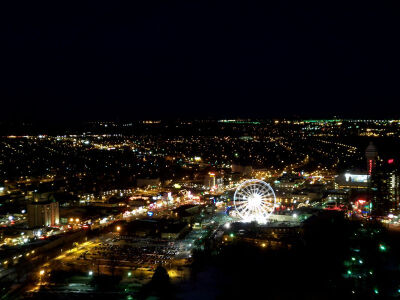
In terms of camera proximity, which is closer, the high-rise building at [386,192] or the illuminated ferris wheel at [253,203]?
the illuminated ferris wheel at [253,203]

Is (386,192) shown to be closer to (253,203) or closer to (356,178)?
(356,178)

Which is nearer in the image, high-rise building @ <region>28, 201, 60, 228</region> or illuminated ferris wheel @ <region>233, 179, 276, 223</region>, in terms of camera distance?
high-rise building @ <region>28, 201, 60, 228</region>

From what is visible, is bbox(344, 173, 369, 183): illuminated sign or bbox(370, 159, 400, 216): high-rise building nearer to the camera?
bbox(370, 159, 400, 216): high-rise building

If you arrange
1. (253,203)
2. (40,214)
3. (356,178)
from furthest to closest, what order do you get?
1. (356,178)
2. (253,203)
3. (40,214)

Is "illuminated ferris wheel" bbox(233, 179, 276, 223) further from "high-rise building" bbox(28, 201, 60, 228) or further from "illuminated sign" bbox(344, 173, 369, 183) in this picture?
"illuminated sign" bbox(344, 173, 369, 183)

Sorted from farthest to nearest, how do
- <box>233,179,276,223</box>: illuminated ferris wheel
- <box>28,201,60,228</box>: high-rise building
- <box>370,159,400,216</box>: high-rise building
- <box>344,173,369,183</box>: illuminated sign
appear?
<box>344,173,369,183</box>: illuminated sign
<box>370,159,400,216</box>: high-rise building
<box>233,179,276,223</box>: illuminated ferris wheel
<box>28,201,60,228</box>: high-rise building

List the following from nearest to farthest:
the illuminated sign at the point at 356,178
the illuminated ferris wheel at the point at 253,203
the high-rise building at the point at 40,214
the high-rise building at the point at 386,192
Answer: the high-rise building at the point at 40,214 < the illuminated ferris wheel at the point at 253,203 < the high-rise building at the point at 386,192 < the illuminated sign at the point at 356,178

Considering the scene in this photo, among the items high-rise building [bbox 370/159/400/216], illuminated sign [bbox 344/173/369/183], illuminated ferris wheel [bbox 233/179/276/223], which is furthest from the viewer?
illuminated sign [bbox 344/173/369/183]

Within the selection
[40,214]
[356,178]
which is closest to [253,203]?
[40,214]

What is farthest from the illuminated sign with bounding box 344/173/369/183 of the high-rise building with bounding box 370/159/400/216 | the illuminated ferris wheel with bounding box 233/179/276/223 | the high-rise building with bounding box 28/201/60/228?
the high-rise building with bounding box 28/201/60/228

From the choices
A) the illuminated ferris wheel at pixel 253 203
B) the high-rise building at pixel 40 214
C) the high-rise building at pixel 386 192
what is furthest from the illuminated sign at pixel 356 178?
the high-rise building at pixel 40 214

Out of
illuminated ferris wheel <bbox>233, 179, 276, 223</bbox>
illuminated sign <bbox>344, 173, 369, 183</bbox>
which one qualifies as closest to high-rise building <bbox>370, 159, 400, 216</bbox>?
illuminated sign <bbox>344, 173, 369, 183</bbox>

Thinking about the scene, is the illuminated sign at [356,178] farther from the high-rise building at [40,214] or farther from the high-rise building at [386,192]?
the high-rise building at [40,214]
